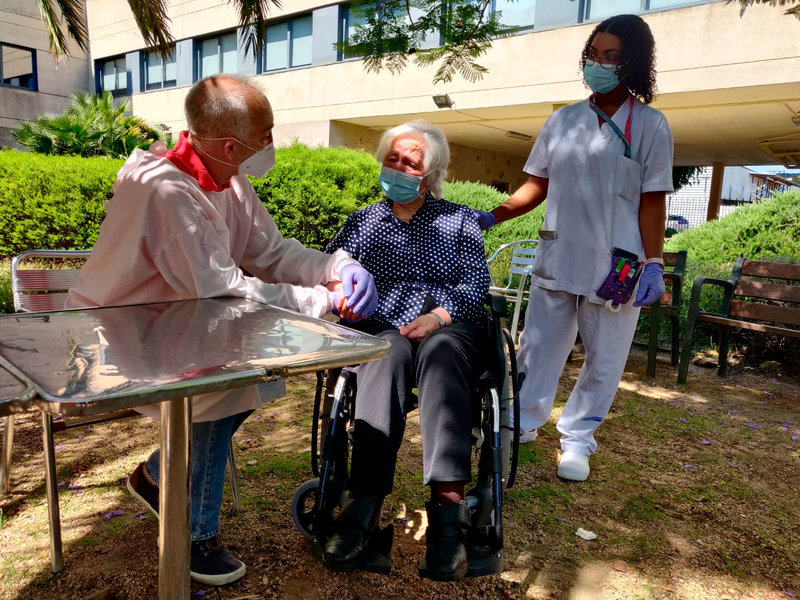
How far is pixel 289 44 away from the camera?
57.5 ft

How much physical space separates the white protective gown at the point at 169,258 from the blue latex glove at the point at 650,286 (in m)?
1.56

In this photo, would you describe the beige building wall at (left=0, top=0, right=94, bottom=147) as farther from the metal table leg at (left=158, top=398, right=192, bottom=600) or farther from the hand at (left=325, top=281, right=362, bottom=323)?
the metal table leg at (left=158, top=398, right=192, bottom=600)

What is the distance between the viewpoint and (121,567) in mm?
2199

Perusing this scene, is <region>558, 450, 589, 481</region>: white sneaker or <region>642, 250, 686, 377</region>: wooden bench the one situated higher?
<region>642, 250, 686, 377</region>: wooden bench

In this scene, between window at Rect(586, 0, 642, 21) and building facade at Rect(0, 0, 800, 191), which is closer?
building facade at Rect(0, 0, 800, 191)

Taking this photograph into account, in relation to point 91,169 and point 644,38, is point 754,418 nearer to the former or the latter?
point 644,38

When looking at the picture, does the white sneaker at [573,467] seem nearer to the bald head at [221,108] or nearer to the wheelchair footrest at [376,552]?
the wheelchair footrest at [376,552]

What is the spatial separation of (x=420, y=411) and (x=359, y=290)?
0.49 metres

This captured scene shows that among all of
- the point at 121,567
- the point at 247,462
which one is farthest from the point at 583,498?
the point at 121,567

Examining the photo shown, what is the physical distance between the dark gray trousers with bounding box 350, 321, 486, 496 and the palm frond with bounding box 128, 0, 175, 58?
3312 mm

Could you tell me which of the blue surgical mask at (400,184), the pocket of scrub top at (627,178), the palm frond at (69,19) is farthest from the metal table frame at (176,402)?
the palm frond at (69,19)

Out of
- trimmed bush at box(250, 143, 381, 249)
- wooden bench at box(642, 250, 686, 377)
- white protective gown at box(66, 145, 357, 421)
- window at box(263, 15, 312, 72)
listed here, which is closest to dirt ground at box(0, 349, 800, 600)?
white protective gown at box(66, 145, 357, 421)

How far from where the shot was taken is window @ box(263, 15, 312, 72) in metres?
17.1

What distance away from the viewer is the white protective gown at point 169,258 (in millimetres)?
1886
